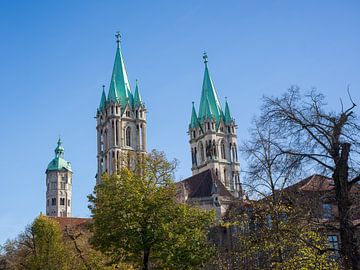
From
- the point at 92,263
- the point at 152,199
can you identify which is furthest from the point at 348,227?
the point at 92,263

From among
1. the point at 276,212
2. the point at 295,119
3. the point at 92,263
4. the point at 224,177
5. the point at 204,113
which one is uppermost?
the point at 204,113

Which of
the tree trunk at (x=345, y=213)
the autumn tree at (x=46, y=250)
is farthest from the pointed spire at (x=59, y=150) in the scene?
the tree trunk at (x=345, y=213)

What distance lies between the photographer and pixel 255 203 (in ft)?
68.5

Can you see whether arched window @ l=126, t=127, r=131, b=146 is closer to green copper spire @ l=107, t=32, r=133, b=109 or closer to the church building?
green copper spire @ l=107, t=32, r=133, b=109

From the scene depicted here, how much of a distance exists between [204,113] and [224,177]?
1299 cm

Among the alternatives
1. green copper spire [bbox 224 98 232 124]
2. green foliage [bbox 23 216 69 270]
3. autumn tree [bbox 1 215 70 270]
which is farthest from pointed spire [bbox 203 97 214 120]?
green foliage [bbox 23 216 69 270]

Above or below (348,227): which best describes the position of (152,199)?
above

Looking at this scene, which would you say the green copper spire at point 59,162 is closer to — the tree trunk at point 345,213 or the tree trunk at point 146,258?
the tree trunk at point 146,258

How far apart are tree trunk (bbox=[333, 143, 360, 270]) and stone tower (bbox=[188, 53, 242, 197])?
74.9 m

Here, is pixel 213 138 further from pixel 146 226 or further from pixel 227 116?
pixel 146 226

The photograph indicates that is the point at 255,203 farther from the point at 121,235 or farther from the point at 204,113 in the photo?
the point at 204,113

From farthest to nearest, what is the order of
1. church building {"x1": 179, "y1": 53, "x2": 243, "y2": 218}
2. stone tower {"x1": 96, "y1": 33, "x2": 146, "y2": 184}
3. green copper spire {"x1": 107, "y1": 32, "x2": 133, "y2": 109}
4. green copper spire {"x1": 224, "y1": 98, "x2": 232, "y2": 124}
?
1. green copper spire {"x1": 224, "y1": 98, "x2": 232, "y2": 124}
2. church building {"x1": 179, "y1": 53, "x2": 243, "y2": 218}
3. green copper spire {"x1": 107, "y1": 32, "x2": 133, "y2": 109}
4. stone tower {"x1": 96, "y1": 33, "x2": 146, "y2": 184}

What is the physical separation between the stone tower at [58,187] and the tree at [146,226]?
327 feet

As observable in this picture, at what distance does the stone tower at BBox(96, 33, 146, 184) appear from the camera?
8169cm
